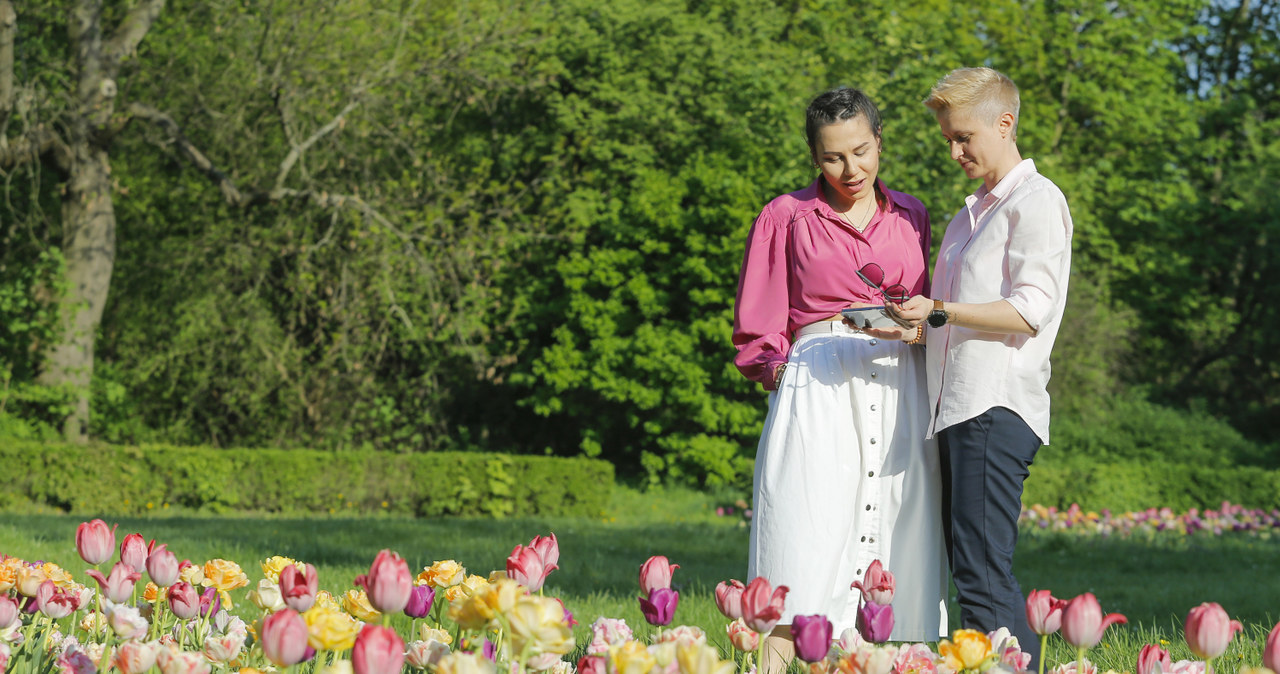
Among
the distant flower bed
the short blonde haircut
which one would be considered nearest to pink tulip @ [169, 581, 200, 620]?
the short blonde haircut

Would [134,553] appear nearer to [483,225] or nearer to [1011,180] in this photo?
[1011,180]

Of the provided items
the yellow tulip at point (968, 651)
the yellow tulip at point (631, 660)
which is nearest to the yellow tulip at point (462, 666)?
the yellow tulip at point (631, 660)

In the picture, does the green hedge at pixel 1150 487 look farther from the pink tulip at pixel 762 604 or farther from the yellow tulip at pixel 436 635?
the pink tulip at pixel 762 604

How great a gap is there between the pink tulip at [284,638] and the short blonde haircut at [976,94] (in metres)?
1.91

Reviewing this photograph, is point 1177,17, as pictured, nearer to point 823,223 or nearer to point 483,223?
point 483,223

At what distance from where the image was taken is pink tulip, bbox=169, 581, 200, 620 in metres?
2.15

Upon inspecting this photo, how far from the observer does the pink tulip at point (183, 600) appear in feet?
7.07

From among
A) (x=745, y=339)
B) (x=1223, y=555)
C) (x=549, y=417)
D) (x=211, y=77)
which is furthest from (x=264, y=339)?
(x=745, y=339)

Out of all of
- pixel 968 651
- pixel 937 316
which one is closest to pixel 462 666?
pixel 968 651

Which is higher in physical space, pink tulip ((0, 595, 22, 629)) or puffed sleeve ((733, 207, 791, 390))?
puffed sleeve ((733, 207, 791, 390))

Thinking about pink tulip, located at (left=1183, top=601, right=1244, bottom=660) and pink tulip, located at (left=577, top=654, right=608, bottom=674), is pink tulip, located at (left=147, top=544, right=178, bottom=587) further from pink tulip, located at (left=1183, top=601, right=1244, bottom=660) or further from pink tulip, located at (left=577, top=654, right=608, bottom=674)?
pink tulip, located at (left=1183, top=601, right=1244, bottom=660)

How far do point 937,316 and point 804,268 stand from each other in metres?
0.47

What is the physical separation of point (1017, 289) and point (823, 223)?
54 centimetres

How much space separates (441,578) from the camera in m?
2.26
